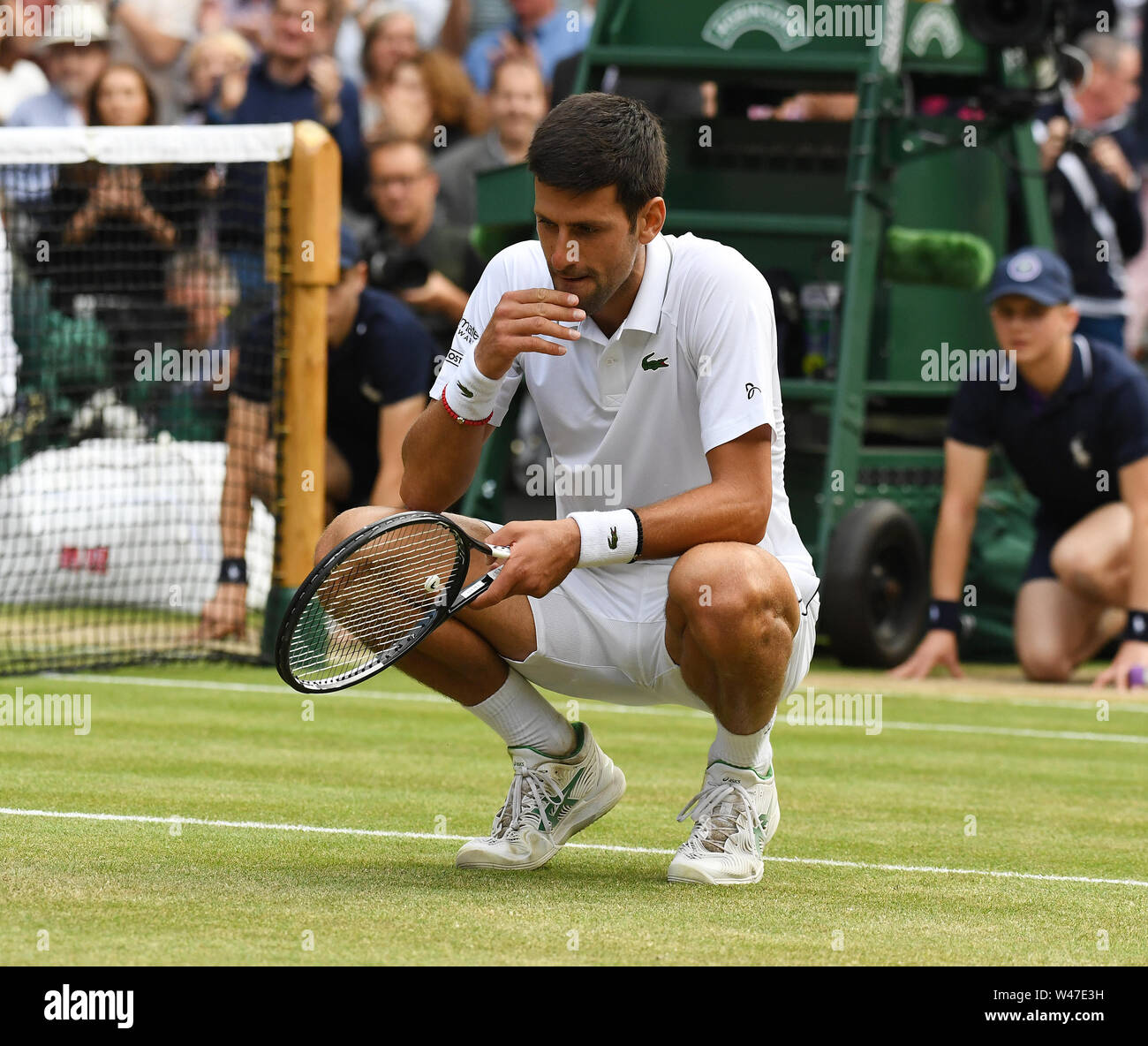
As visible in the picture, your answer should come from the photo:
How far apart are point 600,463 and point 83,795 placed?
1.76 meters

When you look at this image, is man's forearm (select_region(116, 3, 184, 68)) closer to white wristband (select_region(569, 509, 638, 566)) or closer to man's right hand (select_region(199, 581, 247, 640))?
man's right hand (select_region(199, 581, 247, 640))

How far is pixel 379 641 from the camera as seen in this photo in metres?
4.08

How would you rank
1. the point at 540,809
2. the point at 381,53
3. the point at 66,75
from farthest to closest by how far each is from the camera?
the point at 381,53, the point at 66,75, the point at 540,809

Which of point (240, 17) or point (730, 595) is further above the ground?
point (240, 17)

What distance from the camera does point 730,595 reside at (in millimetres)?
3977

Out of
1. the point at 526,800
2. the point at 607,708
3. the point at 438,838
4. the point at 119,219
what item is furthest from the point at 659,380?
the point at 119,219

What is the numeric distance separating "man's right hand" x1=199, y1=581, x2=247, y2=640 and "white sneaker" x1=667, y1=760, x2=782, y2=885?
4884 mm

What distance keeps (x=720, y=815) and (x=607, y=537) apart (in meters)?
0.69

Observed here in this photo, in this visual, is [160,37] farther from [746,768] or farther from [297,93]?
[746,768]

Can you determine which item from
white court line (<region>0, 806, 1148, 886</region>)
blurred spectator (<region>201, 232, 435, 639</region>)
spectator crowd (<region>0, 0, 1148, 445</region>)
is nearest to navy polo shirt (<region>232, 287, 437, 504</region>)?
blurred spectator (<region>201, 232, 435, 639</region>)

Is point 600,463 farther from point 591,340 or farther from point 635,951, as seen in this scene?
point 635,951
